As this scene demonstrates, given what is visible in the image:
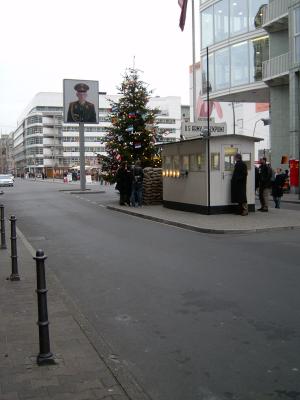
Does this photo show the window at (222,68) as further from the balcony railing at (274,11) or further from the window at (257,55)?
the balcony railing at (274,11)

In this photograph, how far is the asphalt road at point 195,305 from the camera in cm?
427

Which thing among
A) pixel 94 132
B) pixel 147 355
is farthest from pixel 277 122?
pixel 94 132

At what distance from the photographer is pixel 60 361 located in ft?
14.8

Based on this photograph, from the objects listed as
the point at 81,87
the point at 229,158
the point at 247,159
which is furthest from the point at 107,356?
the point at 81,87

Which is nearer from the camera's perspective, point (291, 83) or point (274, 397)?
point (274, 397)

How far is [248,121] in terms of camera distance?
6806 cm

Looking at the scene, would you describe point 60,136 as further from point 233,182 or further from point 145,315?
point 145,315

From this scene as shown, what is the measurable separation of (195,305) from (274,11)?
2996cm

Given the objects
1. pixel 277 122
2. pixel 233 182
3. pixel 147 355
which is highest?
pixel 277 122

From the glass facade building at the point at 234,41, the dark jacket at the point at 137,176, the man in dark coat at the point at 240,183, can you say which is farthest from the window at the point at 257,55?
the man in dark coat at the point at 240,183

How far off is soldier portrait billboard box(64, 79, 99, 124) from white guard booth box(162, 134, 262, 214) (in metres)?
20.1

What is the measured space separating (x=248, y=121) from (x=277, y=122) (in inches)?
1366

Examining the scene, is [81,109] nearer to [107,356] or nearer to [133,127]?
[133,127]

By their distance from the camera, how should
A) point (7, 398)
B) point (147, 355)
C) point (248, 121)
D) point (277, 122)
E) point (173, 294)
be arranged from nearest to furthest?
point (7, 398)
point (147, 355)
point (173, 294)
point (277, 122)
point (248, 121)
